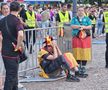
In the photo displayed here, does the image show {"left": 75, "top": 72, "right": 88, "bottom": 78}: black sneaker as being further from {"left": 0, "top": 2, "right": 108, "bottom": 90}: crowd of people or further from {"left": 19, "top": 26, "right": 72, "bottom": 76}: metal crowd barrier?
{"left": 19, "top": 26, "right": 72, "bottom": 76}: metal crowd barrier

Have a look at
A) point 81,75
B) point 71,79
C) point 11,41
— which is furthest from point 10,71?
point 81,75

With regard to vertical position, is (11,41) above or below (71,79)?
above

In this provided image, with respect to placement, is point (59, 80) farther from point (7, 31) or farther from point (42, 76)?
point (7, 31)

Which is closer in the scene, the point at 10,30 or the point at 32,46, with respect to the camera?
the point at 10,30

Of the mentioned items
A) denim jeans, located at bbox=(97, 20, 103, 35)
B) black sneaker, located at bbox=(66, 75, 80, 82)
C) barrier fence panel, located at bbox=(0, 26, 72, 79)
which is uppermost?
barrier fence panel, located at bbox=(0, 26, 72, 79)

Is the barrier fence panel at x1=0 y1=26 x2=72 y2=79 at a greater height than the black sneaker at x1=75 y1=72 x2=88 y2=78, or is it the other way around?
the barrier fence panel at x1=0 y1=26 x2=72 y2=79

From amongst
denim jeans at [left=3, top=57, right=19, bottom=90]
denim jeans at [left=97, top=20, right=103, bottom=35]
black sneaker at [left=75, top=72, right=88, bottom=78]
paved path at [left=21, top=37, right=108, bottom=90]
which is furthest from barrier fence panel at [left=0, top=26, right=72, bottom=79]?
denim jeans at [left=97, top=20, right=103, bottom=35]

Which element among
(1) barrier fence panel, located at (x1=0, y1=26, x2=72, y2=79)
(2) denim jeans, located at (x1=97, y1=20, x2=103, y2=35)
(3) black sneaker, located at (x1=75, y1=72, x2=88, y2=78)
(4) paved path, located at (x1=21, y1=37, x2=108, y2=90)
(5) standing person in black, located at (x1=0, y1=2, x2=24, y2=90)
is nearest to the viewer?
(5) standing person in black, located at (x1=0, y1=2, x2=24, y2=90)

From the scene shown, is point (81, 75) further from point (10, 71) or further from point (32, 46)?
point (10, 71)

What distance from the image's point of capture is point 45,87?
9.27 metres

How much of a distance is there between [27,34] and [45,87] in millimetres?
1613

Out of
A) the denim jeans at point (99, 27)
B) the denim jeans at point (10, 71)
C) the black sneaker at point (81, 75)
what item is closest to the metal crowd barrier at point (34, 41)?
the black sneaker at point (81, 75)

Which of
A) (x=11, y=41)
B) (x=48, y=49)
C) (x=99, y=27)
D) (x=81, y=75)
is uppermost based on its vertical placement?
(x=11, y=41)

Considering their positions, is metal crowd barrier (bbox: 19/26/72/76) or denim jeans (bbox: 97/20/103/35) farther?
denim jeans (bbox: 97/20/103/35)
